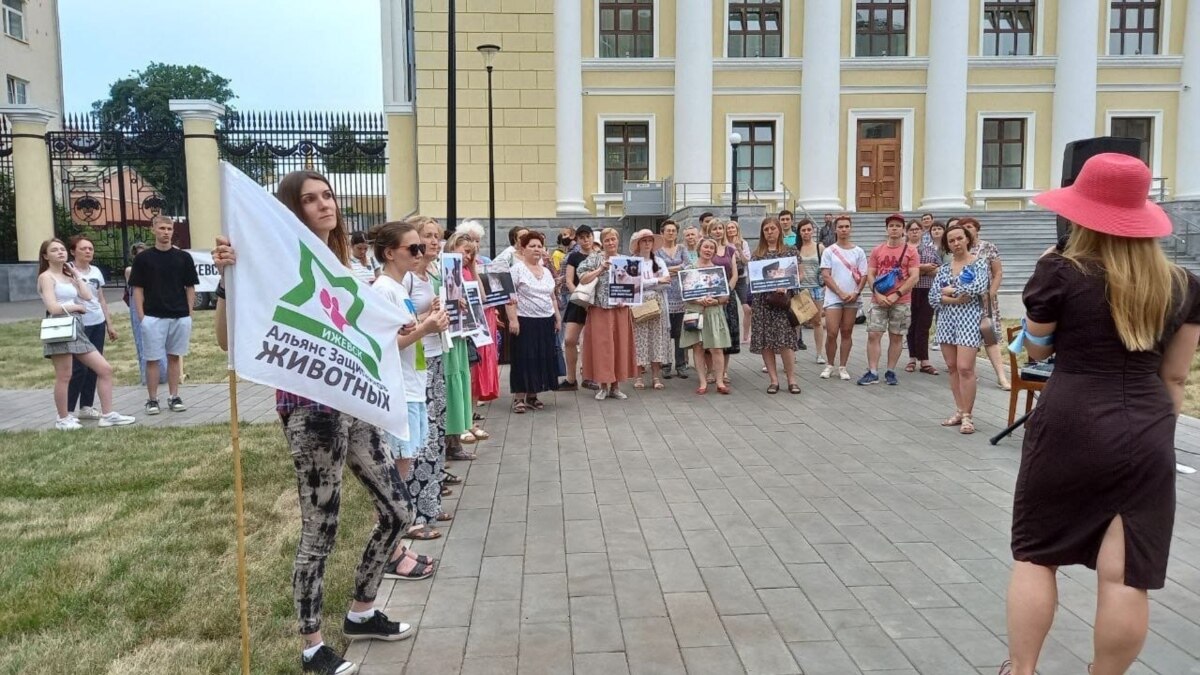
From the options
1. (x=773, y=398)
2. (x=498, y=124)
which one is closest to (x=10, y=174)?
(x=498, y=124)

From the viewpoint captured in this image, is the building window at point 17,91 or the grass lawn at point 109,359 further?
the building window at point 17,91

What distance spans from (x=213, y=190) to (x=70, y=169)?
433 cm

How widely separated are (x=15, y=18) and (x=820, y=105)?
35.3 metres

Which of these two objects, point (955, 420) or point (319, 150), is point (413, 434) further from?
point (319, 150)

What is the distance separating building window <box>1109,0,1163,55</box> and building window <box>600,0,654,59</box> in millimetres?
15617

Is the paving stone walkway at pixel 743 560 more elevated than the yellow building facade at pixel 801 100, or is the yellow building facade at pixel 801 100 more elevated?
the yellow building facade at pixel 801 100

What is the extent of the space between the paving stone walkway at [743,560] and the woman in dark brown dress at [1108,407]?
77cm

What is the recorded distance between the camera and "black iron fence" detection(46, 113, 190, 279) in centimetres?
2584

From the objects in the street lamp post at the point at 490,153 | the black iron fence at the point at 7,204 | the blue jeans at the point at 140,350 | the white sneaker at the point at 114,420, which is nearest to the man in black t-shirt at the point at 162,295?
the blue jeans at the point at 140,350

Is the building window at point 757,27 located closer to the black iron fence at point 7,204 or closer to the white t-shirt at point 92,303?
the black iron fence at point 7,204

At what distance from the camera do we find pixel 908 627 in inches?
155

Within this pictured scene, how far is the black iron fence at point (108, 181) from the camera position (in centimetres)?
2584

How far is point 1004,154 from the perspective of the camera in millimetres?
30750

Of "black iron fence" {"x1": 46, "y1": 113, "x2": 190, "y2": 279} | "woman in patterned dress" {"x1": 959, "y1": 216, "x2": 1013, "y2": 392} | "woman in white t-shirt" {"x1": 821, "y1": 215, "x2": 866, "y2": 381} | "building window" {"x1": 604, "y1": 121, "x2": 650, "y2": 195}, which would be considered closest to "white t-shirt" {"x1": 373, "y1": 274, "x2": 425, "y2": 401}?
"woman in patterned dress" {"x1": 959, "y1": 216, "x2": 1013, "y2": 392}
